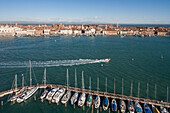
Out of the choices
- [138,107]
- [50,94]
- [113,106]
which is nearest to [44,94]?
[50,94]

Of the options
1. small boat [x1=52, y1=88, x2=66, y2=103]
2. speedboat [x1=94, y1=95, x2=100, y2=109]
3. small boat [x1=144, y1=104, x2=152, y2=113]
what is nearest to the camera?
small boat [x1=144, y1=104, x2=152, y2=113]

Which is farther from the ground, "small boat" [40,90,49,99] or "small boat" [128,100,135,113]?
"small boat" [40,90,49,99]

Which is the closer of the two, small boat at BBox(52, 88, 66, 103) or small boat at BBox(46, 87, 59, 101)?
small boat at BBox(52, 88, 66, 103)

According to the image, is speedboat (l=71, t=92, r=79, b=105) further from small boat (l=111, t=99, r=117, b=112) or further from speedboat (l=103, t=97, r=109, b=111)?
small boat (l=111, t=99, r=117, b=112)

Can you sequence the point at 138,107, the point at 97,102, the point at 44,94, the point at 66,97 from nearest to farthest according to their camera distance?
the point at 138,107 → the point at 97,102 → the point at 66,97 → the point at 44,94

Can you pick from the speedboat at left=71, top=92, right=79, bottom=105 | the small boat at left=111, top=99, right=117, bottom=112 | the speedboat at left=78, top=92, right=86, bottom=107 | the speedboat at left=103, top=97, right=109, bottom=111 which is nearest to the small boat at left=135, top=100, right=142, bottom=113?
the small boat at left=111, top=99, right=117, bottom=112

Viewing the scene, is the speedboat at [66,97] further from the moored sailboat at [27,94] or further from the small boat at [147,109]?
the small boat at [147,109]

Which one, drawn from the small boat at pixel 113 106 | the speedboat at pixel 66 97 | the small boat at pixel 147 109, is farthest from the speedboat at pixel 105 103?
the speedboat at pixel 66 97

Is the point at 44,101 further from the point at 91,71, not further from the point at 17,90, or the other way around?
the point at 91,71

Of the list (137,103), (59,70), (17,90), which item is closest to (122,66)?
(59,70)

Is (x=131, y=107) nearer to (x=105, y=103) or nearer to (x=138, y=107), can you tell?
(x=138, y=107)

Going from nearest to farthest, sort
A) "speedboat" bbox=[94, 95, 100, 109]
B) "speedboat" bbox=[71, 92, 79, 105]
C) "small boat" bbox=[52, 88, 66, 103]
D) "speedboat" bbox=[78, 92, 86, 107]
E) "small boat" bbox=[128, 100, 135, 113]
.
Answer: "small boat" bbox=[128, 100, 135, 113] < "speedboat" bbox=[94, 95, 100, 109] < "speedboat" bbox=[78, 92, 86, 107] < "speedboat" bbox=[71, 92, 79, 105] < "small boat" bbox=[52, 88, 66, 103]
